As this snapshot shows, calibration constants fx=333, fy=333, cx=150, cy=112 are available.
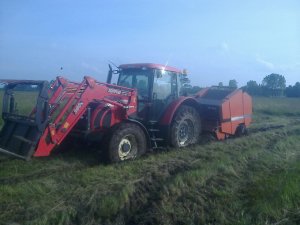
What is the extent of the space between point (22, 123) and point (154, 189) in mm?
3144

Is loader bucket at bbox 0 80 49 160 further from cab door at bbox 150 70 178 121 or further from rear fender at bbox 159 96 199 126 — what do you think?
rear fender at bbox 159 96 199 126

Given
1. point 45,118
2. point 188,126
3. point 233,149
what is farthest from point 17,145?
point 233,149

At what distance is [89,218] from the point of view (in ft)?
14.7

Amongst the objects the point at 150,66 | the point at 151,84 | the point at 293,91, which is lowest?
the point at 151,84

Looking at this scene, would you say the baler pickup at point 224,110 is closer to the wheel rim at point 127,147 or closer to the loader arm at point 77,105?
the loader arm at point 77,105

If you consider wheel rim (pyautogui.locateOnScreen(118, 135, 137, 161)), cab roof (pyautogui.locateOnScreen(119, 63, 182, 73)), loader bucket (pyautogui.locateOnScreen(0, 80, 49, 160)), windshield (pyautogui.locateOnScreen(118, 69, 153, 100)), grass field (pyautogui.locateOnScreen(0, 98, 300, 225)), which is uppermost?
cab roof (pyautogui.locateOnScreen(119, 63, 182, 73))

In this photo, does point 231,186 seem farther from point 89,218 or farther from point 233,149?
point 233,149

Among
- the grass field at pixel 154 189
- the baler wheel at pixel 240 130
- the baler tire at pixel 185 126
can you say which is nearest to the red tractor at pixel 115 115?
the baler tire at pixel 185 126

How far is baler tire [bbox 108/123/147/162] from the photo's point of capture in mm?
7102

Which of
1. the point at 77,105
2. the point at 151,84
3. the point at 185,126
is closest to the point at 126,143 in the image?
the point at 77,105

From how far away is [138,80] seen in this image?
8.84 meters

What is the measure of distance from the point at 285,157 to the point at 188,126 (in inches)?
106

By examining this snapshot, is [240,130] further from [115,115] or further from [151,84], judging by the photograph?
[115,115]

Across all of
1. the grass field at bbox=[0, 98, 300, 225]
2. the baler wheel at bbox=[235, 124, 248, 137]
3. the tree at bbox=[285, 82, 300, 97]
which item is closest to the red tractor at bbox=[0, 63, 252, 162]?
the grass field at bbox=[0, 98, 300, 225]
